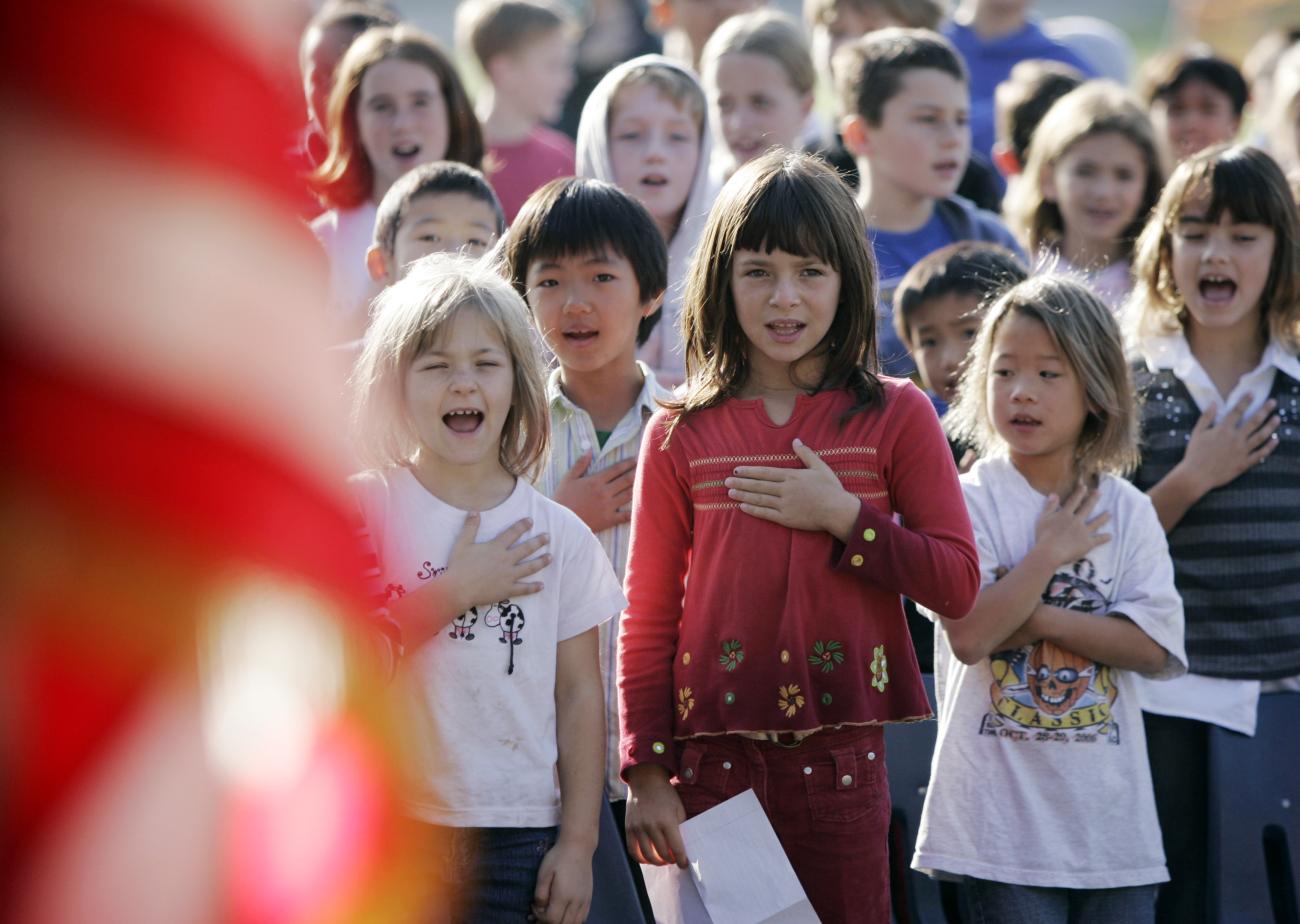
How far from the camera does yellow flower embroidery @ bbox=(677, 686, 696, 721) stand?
293 cm

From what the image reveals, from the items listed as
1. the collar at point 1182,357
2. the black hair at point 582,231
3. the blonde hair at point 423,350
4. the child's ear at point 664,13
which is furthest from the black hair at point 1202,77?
the blonde hair at point 423,350

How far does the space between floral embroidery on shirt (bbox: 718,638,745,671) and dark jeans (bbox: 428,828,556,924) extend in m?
0.47

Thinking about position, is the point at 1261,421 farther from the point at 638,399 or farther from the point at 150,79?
the point at 150,79

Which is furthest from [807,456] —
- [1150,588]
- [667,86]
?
[667,86]

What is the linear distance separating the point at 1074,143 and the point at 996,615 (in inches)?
92.9

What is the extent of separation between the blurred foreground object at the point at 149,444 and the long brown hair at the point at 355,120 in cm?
379

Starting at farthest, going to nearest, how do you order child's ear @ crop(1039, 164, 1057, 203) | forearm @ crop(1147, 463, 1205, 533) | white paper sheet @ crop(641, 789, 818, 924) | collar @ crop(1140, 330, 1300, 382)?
child's ear @ crop(1039, 164, 1057, 203)
collar @ crop(1140, 330, 1300, 382)
forearm @ crop(1147, 463, 1205, 533)
white paper sheet @ crop(641, 789, 818, 924)

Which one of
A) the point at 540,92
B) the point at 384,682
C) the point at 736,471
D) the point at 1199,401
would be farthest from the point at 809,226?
the point at 540,92

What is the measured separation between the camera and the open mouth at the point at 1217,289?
13.6 ft

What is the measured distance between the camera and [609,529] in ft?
11.5

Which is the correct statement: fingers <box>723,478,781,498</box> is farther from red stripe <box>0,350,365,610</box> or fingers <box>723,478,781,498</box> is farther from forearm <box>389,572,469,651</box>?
red stripe <box>0,350,365,610</box>

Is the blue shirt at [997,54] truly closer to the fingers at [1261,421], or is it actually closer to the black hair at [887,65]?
the black hair at [887,65]

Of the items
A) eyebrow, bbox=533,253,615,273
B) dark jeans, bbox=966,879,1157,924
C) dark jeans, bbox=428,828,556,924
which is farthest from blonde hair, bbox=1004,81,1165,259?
dark jeans, bbox=428,828,556,924

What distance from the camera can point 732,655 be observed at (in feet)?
9.50
